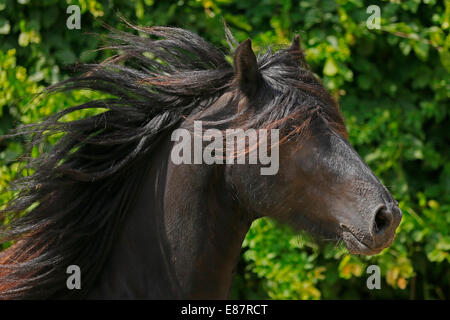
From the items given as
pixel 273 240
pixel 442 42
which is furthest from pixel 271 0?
pixel 273 240

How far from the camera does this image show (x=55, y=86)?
74.2 inches

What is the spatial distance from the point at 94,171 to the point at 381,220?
80cm

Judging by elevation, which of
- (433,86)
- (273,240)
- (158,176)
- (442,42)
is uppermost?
(442,42)

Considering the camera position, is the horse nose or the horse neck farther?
the horse neck

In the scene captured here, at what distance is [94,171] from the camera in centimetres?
178

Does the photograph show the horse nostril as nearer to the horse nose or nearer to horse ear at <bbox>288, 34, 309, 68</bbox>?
the horse nose

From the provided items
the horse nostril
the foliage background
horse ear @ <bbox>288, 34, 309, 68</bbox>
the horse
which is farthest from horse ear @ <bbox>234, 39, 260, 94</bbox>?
the foliage background

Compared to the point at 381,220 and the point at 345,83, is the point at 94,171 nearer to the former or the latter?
the point at 381,220

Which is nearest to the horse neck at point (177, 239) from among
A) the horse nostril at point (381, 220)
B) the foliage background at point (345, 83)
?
the horse nostril at point (381, 220)

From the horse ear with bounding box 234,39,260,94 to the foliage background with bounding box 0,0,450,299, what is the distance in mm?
1638

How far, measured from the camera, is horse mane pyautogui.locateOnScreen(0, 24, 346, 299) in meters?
1.76
